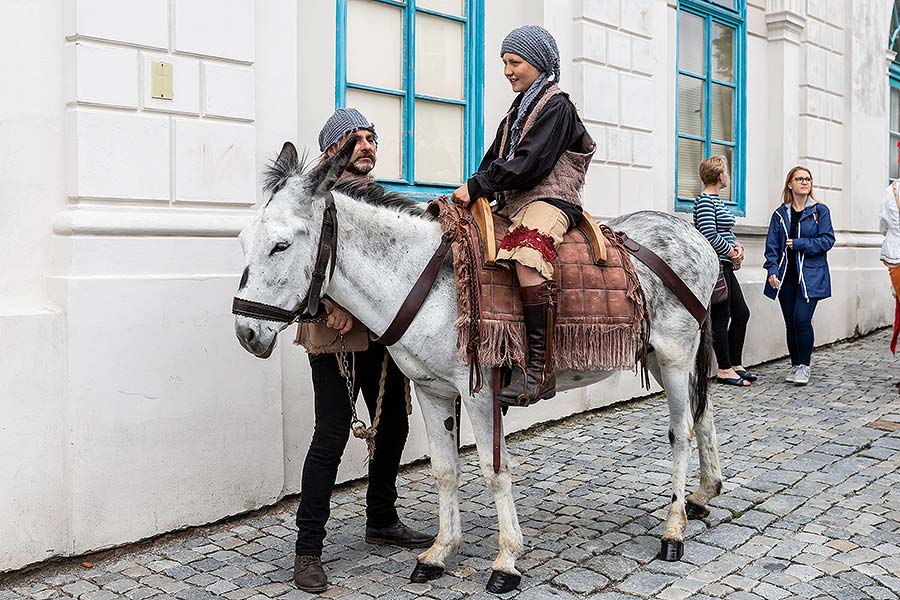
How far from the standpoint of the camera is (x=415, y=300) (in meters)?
3.91

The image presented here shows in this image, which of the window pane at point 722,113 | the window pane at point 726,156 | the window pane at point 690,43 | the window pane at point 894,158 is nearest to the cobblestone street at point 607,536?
the window pane at point 726,156

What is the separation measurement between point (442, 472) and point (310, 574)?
728 mm

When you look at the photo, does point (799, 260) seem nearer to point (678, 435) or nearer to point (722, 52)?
point (722, 52)

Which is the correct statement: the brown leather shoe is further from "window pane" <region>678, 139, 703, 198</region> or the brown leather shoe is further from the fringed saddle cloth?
"window pane" <region>678, 139, 703, 198</region>

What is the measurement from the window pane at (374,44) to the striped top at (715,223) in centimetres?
303

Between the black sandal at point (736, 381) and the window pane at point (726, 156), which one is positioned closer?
the black sandal at point (736, 381)

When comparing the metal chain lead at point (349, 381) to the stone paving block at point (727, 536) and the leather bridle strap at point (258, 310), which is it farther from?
the stone paving block at point (727, 536)

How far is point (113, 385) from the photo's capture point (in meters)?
4.46

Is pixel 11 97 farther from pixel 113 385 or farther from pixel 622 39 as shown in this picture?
pixel 622 39

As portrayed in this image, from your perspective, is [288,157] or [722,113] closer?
[288,157]

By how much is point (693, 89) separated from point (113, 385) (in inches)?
274

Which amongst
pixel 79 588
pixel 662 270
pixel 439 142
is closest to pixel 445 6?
pixel 439 142

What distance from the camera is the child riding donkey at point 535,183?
3920 millimetres

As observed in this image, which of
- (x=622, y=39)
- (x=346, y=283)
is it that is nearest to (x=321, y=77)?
(x=346, y=283)
